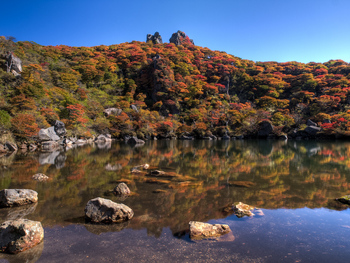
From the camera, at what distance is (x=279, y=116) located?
1656 inches

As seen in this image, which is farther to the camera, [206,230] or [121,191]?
[121,191]

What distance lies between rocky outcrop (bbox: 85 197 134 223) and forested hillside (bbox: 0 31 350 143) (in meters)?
23.6

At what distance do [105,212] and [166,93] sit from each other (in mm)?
44146

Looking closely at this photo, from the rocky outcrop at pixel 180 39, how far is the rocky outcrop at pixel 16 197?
255 feet

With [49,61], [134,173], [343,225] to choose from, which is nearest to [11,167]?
[134,173]

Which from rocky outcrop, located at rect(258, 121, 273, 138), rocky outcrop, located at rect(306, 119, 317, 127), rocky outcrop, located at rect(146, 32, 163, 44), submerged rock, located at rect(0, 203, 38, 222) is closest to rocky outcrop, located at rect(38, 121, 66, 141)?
submerged rock, located at rect(0, 203, 38, 222)

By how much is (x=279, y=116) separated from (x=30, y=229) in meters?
45.7

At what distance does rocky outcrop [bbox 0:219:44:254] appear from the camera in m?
3.80

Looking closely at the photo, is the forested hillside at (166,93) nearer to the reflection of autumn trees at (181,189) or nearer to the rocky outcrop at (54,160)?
the rocky outcrop at (54,160)

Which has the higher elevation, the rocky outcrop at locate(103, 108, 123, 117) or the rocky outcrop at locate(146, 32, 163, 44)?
the rocky outcrop at locate(146, 32, 163, 44)

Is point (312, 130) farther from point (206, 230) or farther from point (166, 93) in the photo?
point (206, 230)

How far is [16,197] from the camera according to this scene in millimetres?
6172

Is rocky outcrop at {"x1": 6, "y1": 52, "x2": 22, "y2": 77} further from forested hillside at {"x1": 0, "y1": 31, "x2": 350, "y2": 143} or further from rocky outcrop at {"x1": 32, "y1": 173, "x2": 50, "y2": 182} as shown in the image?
rocky outcrop at {"x1": 32, "y1": 173, "x2": 50, "y2": 182}

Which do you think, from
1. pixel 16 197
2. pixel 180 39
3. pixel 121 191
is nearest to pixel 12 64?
pixel 16 197
